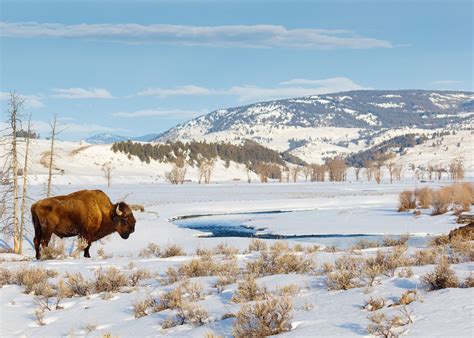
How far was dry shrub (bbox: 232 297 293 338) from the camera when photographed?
5995 millimetres

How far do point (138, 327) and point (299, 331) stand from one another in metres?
2.20

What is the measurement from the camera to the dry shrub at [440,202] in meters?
36.3

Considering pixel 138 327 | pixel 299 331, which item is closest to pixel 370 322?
pixel 299 331

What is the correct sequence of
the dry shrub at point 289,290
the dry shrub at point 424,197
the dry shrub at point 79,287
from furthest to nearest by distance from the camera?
the dry shrub at point 424,197
the dry shrub at point 79,287
the dry shrub at point 289,290

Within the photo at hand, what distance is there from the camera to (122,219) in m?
15.0

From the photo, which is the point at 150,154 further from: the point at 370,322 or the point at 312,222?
the point at 370,322

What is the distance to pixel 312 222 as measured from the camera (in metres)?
36.5

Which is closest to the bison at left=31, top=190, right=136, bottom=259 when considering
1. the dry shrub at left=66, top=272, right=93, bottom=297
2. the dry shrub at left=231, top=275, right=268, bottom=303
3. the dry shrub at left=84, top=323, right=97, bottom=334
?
the dry shrub at left=66, top=272, right=93, bottom=297

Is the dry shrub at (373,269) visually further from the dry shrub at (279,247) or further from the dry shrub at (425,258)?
the dry shrub at (279,247)

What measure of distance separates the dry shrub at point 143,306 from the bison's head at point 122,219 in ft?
23.5

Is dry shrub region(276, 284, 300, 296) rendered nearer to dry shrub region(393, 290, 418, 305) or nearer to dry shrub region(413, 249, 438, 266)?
dry shrub region(393, 290, 418, 305)

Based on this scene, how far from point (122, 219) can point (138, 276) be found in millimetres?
5376

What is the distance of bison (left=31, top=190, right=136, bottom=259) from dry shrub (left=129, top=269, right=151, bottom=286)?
4.82 meters

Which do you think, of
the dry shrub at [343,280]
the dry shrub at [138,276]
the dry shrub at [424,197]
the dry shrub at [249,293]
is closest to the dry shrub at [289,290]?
the dry shrub at [249,293]
